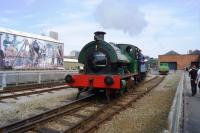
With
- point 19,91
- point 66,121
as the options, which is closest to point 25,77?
point 19,91

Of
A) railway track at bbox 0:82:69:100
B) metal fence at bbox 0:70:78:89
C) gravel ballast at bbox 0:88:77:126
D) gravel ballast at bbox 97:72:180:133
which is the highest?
metal fence at bbox 0:70:78:89

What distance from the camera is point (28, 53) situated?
31.5 m

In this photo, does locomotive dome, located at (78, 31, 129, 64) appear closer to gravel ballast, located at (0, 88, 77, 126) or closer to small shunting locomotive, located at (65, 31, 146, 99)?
small shunting locomotive, located at (65, 31, 146, 99)

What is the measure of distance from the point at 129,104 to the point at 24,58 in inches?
788

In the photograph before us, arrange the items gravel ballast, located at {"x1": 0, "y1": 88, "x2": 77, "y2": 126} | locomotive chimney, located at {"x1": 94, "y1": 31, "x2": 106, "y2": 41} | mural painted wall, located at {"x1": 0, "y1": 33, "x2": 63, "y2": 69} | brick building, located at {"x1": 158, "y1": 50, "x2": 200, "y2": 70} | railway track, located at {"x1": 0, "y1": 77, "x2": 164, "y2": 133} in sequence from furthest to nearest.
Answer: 1. brick building, located at {"x1": 158, "y1": 50, "x2": 200, "y2": 70}
2. mural painted wall, located at {"x1": 0, "y1": 33, "x2": 63, "y2": 69}
3. locomotive chimney, located at {"x1": 94, "y1": 31, "x2": 106, "y2": 41}
4. gravel ballast, located at {"x1": 0, "y1": 88, "x2": 77, "y2": 126}
5. railway track, located at {"x1": 0, "y1": 77, "x2": 164, "y2": 133}

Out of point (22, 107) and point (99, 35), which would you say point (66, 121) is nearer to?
point (22, 107)

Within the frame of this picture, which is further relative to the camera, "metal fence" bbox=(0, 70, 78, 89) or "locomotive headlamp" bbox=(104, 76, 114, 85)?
"metal fence" bbox=(0, 70, 78, 89)

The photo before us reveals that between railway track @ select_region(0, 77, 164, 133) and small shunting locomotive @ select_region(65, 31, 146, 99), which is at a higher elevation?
small shunting locomotive @ select_region(65, 31, 146, 99)

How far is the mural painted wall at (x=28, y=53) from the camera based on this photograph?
27938mm

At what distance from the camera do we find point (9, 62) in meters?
28.2

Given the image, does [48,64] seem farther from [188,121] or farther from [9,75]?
[188,121]

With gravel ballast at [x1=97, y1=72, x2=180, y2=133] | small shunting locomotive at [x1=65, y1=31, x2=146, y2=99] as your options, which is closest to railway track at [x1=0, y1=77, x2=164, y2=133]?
gravel ballast at [x1=97, y1=72, x2=180, y2=133]

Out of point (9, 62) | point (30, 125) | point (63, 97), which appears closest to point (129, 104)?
point (63, 97)

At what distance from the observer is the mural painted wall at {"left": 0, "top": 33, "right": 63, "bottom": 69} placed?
27.9 meters
